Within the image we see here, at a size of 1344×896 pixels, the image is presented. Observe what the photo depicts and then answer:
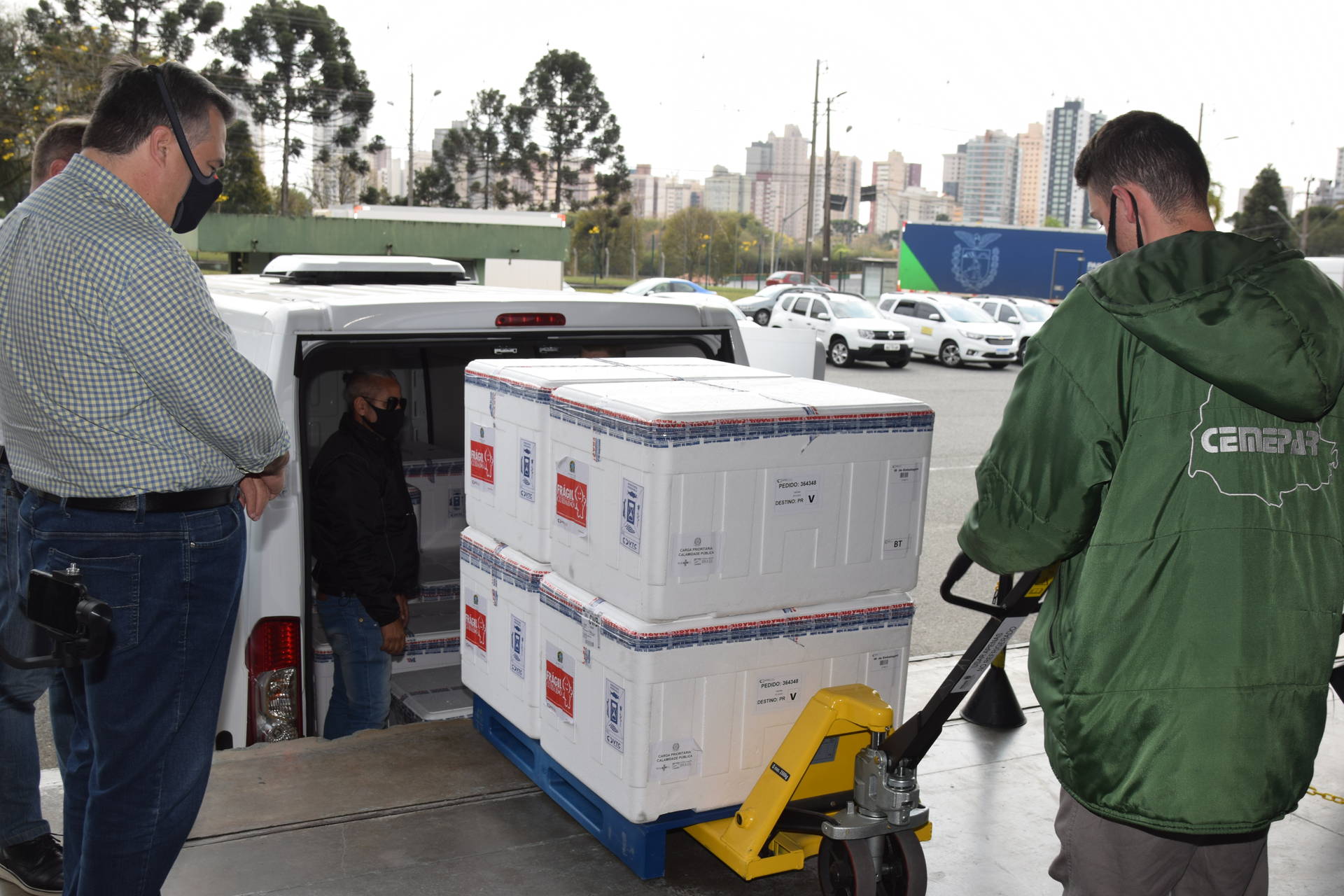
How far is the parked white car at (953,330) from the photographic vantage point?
2747cm

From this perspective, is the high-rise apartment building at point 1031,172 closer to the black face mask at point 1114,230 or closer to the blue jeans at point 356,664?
the blue jeans at point 356,664

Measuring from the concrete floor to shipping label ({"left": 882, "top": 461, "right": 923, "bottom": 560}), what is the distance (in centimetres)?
105

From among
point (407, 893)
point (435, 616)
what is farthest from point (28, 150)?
point (407, 893)

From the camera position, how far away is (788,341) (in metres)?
5.90

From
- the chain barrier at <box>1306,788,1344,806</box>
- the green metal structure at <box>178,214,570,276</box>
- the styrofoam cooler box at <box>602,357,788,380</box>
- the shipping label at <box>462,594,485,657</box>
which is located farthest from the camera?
the green metal structure at <box>178,214,570,276</box>

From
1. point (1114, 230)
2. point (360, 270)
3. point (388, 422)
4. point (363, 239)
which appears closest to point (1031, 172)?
point (363, 239)

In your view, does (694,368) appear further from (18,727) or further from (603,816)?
(18,727)

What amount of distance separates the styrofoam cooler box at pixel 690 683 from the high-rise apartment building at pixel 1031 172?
14132cm

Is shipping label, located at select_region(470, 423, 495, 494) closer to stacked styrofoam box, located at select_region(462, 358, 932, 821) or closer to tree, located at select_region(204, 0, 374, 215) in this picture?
stacked styrofoam box, located at select_region(462, 358, 932, 821)

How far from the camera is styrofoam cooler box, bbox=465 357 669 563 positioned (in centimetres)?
365

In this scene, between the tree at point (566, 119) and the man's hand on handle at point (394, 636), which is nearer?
the man's hand on handle at point (394, 636)

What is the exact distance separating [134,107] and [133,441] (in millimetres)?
804

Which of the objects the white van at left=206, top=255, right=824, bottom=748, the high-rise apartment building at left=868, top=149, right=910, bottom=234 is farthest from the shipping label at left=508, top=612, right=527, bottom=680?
the high-rise apartment building at left=868, top=149, right=910, bottom=234

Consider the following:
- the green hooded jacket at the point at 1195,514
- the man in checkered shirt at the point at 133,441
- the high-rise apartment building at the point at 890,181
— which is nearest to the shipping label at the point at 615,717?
the man in checkered shirt at the point at 133,441
